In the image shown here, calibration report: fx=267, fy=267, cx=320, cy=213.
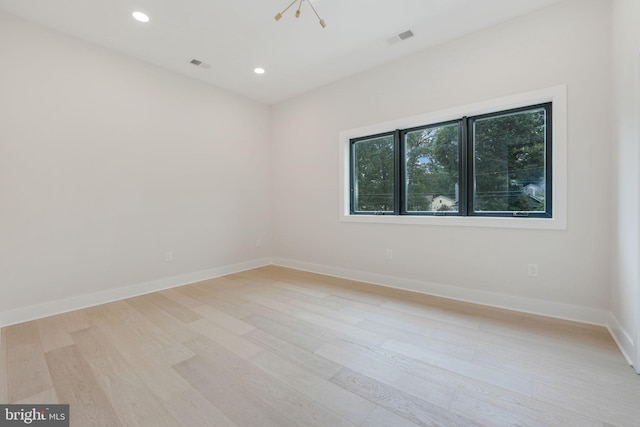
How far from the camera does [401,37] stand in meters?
2.99

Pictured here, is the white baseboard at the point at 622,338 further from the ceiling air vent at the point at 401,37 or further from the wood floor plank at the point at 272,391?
the ceiling air vent at the point at 401,37

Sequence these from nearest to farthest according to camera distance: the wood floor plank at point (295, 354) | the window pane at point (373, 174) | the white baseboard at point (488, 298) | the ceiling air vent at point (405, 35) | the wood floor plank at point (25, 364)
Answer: the wood floor plank at point (25, 364)
the wood floor plank at point (295, 354)
the white baseboard at point (488, 298)
the ceiling air vent at point (405, 35)
the window pane at point (373, 174)

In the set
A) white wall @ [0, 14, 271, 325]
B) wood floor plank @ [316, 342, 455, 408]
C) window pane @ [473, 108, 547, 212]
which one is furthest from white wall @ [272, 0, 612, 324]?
wood floor plank @ [316, 342, 455, 408]

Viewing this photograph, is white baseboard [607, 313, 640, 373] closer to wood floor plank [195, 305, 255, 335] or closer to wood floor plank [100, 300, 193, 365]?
wood floor plank [195, 305, 255, 335]

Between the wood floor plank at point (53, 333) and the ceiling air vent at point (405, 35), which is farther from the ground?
the ceiling air vent at point (405, 35)

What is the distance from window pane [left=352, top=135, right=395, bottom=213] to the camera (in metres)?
3.72

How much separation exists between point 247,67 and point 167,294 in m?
3.12

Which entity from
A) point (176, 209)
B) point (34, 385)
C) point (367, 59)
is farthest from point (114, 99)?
point (367, 59)

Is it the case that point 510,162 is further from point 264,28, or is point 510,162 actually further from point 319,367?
point 264,28

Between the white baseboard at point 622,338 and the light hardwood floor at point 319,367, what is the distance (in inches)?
2.7

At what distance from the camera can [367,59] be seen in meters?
3.44

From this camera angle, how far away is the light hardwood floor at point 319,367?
141cm

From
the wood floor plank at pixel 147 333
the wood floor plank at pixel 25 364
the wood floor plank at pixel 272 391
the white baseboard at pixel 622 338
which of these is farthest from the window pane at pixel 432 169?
the wood floor plank at pixel 25 364

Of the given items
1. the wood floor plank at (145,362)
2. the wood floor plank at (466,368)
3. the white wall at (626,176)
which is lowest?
the wood floor plank at (466,368)
